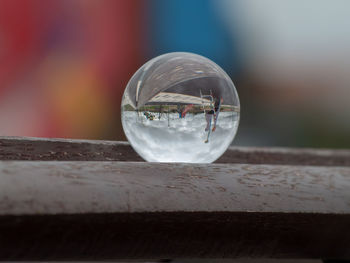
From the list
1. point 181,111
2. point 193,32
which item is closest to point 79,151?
point 181,111

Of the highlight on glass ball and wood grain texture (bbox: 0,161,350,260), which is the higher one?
the highlight on glass ball

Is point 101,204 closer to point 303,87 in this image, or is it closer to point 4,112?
point 4,112

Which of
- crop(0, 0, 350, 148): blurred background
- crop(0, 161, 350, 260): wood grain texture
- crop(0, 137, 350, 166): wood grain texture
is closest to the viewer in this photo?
crop(0, 161, 350, 260): wood grain texture

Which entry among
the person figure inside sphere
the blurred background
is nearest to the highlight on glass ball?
the person figure inside sphere

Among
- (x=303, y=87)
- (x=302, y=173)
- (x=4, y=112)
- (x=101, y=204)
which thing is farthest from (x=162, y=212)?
(x=303, y=87)

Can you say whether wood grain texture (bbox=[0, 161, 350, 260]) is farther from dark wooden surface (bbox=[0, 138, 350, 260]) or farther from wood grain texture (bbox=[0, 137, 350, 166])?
wood grain texture (bbox=[0, 137, 350, 166])

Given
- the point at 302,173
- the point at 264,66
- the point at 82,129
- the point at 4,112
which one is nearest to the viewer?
the point at 302,173
